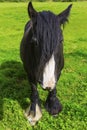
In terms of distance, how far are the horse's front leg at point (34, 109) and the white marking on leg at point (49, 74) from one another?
4.37 feet

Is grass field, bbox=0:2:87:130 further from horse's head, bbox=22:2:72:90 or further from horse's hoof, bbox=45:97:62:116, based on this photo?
horse's head, bbox=22:2:72:90

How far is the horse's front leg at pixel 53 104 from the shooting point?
5.85 metres

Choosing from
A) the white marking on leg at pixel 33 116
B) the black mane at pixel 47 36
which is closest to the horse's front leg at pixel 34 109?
the white marking on leg at pixel 33 116

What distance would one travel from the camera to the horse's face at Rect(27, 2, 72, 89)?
4199 millimetres

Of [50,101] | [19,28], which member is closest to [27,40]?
[50,101]

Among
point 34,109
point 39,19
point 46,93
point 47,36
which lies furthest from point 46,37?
point 46,93

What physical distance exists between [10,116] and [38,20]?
7.71ft

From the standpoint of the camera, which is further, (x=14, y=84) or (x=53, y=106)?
(x=14, y=84)

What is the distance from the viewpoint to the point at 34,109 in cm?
577

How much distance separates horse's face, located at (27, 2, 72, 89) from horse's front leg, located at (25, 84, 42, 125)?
4.33ft

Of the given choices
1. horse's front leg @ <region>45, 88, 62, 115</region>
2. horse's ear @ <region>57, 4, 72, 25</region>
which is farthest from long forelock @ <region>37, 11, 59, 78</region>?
horse's front leg @ <region>45, 88, 62, 115</region>

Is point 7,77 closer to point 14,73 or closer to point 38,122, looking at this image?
point 14,73

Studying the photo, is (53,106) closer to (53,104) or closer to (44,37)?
(53,104)

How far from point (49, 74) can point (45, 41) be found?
494 millimetres
